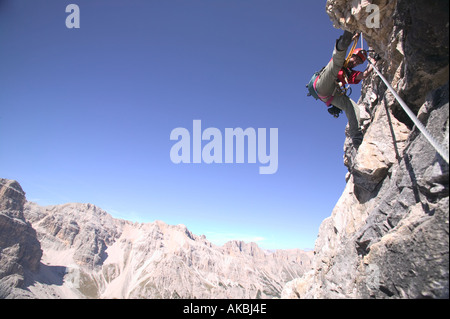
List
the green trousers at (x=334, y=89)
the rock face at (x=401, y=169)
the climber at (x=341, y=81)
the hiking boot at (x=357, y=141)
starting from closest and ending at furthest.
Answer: the rock face at (x=401, y=169) → the climber at (x=341, y=81) → the green trousers at (x=334, y=89) → the hiking boot at (x=357, y=141)

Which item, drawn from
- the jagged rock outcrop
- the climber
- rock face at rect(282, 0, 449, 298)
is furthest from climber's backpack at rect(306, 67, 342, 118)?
the jagged rock outcrop

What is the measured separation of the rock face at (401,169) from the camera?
16.7 ft

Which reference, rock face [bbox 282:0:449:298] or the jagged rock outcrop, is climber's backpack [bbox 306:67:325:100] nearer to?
rock face [bbox 282:0:449:298]

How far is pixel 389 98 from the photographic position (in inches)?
360

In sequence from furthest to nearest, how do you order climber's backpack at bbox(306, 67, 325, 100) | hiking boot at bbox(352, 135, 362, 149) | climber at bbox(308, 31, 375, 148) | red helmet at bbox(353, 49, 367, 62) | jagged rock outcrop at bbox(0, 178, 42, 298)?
jagged rock outcrop at bbox(0, 178, 42, 298) < hiking boot at bbox(352, 135, 362, 149) < climber's backpack at bbox(306, 67, 325, 100) < red helmet at bbox(353, 49, 367, 62) < climber at bbox(308, 31, 375, 148)

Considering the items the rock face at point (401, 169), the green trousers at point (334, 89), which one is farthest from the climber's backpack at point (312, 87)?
the rock face at point (401, 169)

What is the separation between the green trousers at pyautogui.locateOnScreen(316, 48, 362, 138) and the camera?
951 centimetres

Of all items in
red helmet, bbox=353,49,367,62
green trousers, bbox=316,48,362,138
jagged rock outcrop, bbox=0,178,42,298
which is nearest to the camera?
green trousers, bbox=316,48,362,138

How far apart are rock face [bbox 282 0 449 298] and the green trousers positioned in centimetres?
69

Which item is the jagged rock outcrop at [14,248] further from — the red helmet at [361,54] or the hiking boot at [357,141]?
the red helmet at [361,54]

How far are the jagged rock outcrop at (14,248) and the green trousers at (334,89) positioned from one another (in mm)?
211703

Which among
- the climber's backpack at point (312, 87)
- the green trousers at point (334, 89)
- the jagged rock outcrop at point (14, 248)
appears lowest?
the jagged rock outcrop at point (14, 248)
